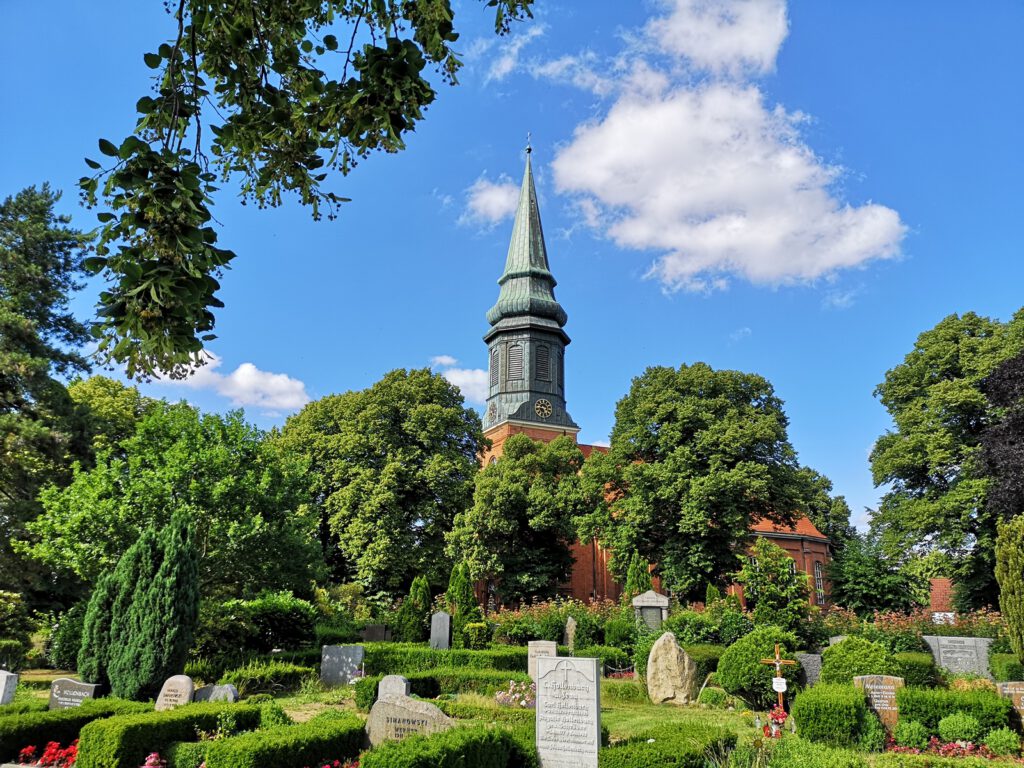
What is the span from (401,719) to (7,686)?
774 centimetres

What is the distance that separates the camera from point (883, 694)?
469 inches

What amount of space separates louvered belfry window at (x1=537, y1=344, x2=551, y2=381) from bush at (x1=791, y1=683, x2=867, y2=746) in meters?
32.0

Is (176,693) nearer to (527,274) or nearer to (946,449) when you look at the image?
(946,449)

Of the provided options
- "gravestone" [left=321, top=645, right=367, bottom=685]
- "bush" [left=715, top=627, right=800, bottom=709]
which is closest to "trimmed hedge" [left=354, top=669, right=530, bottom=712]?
"gravestone" [left=321, top=645, right=367, bottom=685]

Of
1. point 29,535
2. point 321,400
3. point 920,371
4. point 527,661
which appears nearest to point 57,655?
point 29,535

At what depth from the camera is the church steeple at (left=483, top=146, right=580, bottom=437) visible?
41625 millimetres

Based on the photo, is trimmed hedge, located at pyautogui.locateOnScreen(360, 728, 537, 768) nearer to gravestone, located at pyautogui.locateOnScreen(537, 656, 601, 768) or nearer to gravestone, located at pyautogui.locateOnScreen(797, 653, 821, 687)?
gravestone, located at pyautogui.locateOnScreen(537, 656, 601, 768)

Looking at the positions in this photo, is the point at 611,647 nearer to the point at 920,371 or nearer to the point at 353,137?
the point at 920,371


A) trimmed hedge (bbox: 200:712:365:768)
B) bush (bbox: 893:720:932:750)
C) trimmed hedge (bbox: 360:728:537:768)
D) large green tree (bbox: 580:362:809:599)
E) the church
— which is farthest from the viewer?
the church

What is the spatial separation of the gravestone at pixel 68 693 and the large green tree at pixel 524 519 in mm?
20423

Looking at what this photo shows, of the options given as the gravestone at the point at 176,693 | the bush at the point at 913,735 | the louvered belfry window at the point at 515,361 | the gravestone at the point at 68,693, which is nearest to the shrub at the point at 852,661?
the bush at the point at 913,735

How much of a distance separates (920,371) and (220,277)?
2935 centimetres

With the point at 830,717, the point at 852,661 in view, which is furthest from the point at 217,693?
the point at 852,661

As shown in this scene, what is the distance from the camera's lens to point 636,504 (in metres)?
28.5
